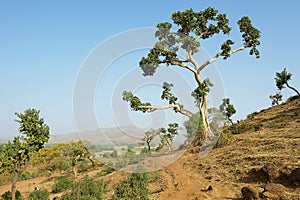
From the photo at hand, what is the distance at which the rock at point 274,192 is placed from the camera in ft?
25.3

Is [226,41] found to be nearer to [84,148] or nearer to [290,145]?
[290,145]

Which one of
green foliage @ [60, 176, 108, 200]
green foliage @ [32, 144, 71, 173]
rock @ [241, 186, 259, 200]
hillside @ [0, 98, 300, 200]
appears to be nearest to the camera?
rock @ [241, 186, 259, 200]

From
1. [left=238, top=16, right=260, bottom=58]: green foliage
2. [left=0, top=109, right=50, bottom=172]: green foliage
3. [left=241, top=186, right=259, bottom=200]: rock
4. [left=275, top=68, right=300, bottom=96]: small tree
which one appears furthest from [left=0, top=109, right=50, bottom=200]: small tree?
[left=275, top=68, right=300, bottom=96]: small tree

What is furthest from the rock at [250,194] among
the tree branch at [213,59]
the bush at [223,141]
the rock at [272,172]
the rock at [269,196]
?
the tree branch at [213,59]

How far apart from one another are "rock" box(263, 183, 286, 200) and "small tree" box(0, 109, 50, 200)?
11.6 meters

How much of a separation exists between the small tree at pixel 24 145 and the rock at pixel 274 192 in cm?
1163

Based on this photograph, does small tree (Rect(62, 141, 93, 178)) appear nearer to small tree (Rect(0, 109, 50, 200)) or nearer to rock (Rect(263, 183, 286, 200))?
small tree (Rect(0, 109, 50, 200))

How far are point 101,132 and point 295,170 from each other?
7925mm

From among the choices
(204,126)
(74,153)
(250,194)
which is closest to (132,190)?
(250,194)

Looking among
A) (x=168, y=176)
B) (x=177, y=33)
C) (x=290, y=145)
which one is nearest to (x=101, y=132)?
(x=168, y=176)

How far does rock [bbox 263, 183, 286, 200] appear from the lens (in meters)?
7.72

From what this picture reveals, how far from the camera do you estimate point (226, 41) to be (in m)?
21.0

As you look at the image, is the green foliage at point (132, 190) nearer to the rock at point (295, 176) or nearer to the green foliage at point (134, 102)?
the rock at point (295, 176)

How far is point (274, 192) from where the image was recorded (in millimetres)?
7887
